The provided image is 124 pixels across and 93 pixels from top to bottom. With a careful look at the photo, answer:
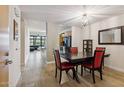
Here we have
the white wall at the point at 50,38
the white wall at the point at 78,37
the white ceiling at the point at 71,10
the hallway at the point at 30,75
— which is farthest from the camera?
the white wall at the point at 78,37

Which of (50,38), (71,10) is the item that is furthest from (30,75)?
(50,38)

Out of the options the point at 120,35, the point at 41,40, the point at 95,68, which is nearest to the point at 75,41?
the point at 120,35

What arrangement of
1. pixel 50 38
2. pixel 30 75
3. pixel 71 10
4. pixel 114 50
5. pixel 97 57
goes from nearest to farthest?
pixel 97 57, pixel 71 10, pixel 30 75, pixel 114 50, pixel 50 38

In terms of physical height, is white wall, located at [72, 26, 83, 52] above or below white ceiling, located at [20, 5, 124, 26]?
below

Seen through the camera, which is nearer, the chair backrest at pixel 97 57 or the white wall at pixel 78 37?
the chair backrest at pixel 97 57

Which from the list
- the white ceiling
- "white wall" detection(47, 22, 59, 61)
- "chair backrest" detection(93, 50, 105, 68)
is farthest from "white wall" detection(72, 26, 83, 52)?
"chair backrest" detection(93, 50, 105, 68)

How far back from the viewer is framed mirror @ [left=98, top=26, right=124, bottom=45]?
4.47 meters

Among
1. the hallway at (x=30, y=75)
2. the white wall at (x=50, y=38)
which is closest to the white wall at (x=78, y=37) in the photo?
the white wall at (x=50, y=38)

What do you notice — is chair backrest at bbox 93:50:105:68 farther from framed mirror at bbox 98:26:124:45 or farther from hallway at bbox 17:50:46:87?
hallway at bbox 17:50:46:87

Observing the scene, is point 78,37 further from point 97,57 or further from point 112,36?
point 97,57

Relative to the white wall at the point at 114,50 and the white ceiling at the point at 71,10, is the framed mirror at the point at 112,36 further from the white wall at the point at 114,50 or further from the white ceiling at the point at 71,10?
the white ceiling at the point at 71,10

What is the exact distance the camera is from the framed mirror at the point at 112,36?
447cm

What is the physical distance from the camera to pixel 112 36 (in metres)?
4.91

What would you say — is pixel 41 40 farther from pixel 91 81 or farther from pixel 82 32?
pixel 91 81
